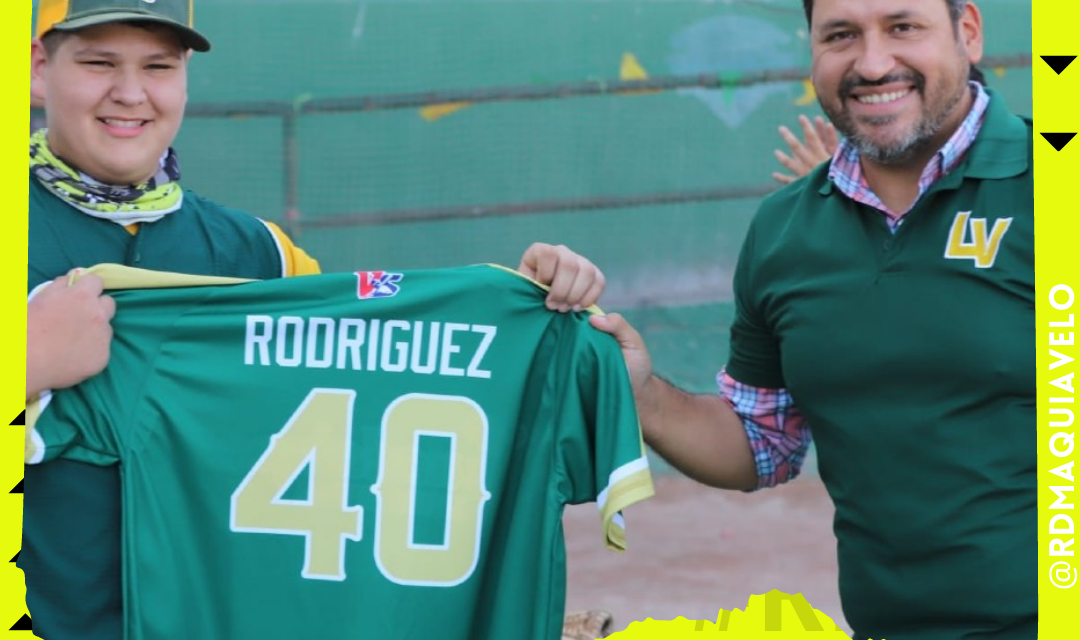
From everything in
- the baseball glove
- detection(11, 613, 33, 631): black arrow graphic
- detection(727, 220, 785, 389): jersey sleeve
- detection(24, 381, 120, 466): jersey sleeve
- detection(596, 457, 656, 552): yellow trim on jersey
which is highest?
detection(727, 220, 785, 389): jersey sleeve

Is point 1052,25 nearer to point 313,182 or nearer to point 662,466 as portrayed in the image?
point 662,466

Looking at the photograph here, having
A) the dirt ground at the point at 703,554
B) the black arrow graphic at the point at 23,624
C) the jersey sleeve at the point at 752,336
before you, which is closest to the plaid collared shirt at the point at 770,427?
the jersey sleeve at the point at 752,336

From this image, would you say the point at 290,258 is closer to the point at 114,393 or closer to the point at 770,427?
the point at 114,393

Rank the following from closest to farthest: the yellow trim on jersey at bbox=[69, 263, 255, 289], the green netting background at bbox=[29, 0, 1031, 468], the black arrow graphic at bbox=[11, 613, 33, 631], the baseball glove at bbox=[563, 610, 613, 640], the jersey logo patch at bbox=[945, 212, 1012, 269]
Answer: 1. the black arrow graphic at bbox=[11, 613, 33, 631]
2. the yellow trim on jersey at bbox=[69, 263, 255, 289]
3. the jersey logo patch at bbox=[945, 212, 1012, 269]
4. the baseball glove at bbox=[563, 610, 613, 640]
5. the green netting background at bbox=[29, 0, 1031, 468]

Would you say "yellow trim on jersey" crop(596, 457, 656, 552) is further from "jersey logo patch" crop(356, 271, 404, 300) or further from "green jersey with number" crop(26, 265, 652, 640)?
"jersey logo patch" crop(356, 271, 404, 300)

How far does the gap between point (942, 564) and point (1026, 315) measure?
0.56 m

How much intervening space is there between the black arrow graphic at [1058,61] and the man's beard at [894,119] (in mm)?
339

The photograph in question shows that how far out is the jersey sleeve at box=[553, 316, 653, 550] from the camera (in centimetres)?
305

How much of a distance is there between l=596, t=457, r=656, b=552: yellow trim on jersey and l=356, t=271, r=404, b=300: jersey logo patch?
0.64 metres

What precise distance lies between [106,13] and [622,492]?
1427 millimetres

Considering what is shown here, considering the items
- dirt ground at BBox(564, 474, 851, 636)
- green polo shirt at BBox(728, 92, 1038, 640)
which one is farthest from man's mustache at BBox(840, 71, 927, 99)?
dirt ground at BBox(564, 474, 851, 636)

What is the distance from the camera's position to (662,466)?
29.9 ft

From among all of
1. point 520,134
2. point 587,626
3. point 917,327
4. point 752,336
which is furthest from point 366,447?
point 520,134

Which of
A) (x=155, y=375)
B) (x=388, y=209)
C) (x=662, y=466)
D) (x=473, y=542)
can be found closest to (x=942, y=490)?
(x=473, y=542)
